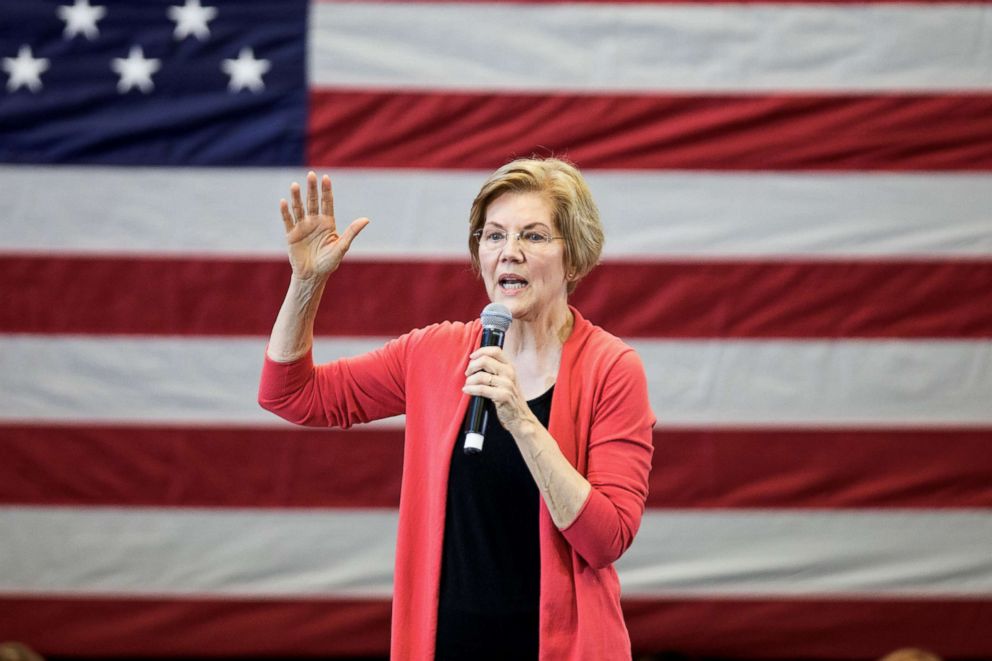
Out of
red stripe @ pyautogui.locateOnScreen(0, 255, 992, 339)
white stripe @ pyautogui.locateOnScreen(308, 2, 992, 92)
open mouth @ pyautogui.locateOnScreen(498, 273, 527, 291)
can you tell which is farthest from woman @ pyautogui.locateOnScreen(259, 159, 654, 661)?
white stripe @ pyautogui.locateOnScreen(308, 2, 992, 92)

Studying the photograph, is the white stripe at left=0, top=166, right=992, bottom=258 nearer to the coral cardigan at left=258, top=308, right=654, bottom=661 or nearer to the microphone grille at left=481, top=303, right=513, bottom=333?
the coral cardigan at left=258, top=308, right=654, bottom=661

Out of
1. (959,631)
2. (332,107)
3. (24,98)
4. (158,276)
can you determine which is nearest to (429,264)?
(332,107)

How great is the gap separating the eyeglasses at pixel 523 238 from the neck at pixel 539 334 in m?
0.11

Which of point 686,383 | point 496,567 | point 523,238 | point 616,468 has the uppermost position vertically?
point 686,383

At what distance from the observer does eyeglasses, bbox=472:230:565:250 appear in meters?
1.44

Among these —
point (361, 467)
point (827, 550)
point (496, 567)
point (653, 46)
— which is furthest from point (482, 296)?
point (496, 567)

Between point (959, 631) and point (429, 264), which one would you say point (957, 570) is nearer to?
point (959, 631)

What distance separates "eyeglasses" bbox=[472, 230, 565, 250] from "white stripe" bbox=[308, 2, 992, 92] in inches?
56.4

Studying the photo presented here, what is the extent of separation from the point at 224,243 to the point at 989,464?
217 centimetres

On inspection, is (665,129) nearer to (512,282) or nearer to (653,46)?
(653,46)

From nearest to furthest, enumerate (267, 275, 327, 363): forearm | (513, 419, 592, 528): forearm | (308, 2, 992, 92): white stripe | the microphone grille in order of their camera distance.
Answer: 1. (513, 419, 592, 528): forearm
2. the microphone grille
3. (267, 275, 327, 363): forearm
4. (308, 2, 992, 92): white stripe

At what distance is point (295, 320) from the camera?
1.49m

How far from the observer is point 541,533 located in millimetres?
1353

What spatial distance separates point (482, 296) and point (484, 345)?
4.77 ft
